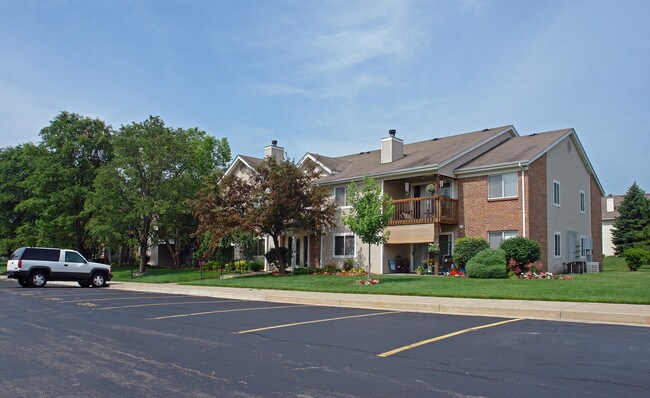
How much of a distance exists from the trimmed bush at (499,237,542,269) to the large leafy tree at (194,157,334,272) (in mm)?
9319

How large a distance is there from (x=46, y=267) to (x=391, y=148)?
18590 mm

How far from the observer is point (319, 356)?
8062 mm

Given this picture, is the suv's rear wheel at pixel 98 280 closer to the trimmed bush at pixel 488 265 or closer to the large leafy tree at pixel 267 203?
the large leafy tree at pixel 267 203

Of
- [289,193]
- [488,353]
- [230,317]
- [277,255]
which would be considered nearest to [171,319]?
[230,317]

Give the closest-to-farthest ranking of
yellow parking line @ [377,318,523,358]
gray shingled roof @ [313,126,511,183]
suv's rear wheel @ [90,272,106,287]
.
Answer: yellow parking line @ [377,318,523,358] → suv's rear wheel @ [90,272,106,287] → gray shingled roof @ [313,126,511,183]

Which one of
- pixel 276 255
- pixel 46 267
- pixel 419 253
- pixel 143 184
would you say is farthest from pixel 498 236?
pixel 143 184

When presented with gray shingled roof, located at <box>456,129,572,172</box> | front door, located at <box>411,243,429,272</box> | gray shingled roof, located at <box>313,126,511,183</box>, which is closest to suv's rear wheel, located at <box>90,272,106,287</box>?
gray shingled roof, located at <box>313,126,511,183</box>

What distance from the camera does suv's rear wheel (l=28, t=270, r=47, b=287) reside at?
2516 centimetres

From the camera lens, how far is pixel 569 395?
5.83m

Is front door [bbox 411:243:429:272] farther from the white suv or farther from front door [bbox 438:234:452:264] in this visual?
the white suv

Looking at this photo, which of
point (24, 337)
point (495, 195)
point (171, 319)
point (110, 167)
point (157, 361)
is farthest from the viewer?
point (110, 167)

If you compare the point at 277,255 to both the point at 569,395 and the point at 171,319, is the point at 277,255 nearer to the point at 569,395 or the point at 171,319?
the point at 171,319

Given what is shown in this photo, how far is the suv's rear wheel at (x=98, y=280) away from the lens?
2656 centimetres

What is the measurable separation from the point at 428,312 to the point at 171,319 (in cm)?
629
